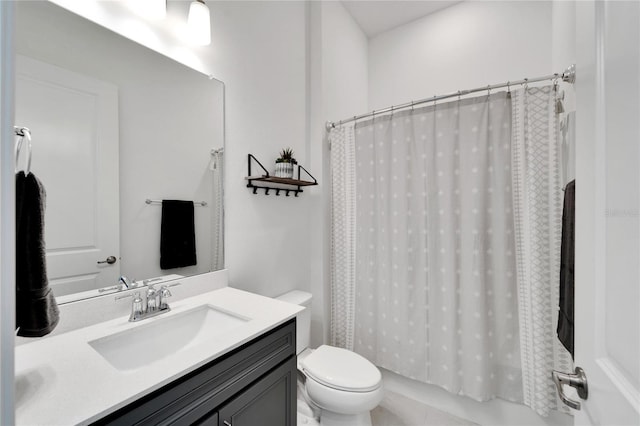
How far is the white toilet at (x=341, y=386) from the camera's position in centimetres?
131

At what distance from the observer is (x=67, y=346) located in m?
0.83

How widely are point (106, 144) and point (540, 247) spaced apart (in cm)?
206

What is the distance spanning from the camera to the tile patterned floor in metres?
1.63

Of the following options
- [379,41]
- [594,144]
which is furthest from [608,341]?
[379,41]

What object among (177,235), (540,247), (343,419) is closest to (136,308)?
(177,235)

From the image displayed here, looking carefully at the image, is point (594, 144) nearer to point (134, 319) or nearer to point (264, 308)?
point (264, 308)

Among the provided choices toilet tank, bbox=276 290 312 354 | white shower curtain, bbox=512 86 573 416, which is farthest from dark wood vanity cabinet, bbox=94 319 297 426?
white shower curtain, bbox=512 86 573 416

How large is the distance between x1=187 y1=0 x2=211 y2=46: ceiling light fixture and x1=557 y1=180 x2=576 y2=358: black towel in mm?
1714

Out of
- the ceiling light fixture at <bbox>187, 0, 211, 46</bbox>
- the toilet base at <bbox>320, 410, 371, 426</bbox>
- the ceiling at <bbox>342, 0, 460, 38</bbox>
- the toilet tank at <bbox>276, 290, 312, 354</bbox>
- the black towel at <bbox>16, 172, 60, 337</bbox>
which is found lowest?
the toilet base at <bbox>320, 410, 371, 426</bbox>

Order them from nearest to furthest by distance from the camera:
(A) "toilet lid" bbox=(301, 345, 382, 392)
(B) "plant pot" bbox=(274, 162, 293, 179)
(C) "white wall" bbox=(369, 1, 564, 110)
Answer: (A) "toilet lid" bbox=(301, 345, 382, 392)
(B) "plant pot" bbox=(274, 162, 293, 179)
(C) "white wall" bbox=(369, 1, 564, 110)

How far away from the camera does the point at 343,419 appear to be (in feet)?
4.67

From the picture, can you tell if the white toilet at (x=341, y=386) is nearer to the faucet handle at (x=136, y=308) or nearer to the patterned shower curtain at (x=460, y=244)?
the patterned shower curtain at (x=460, y=244)

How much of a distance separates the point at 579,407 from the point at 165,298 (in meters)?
1.39

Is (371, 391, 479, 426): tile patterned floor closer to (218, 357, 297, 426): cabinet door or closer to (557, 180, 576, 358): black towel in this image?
(218, 357, 297, 426): cabinet door
